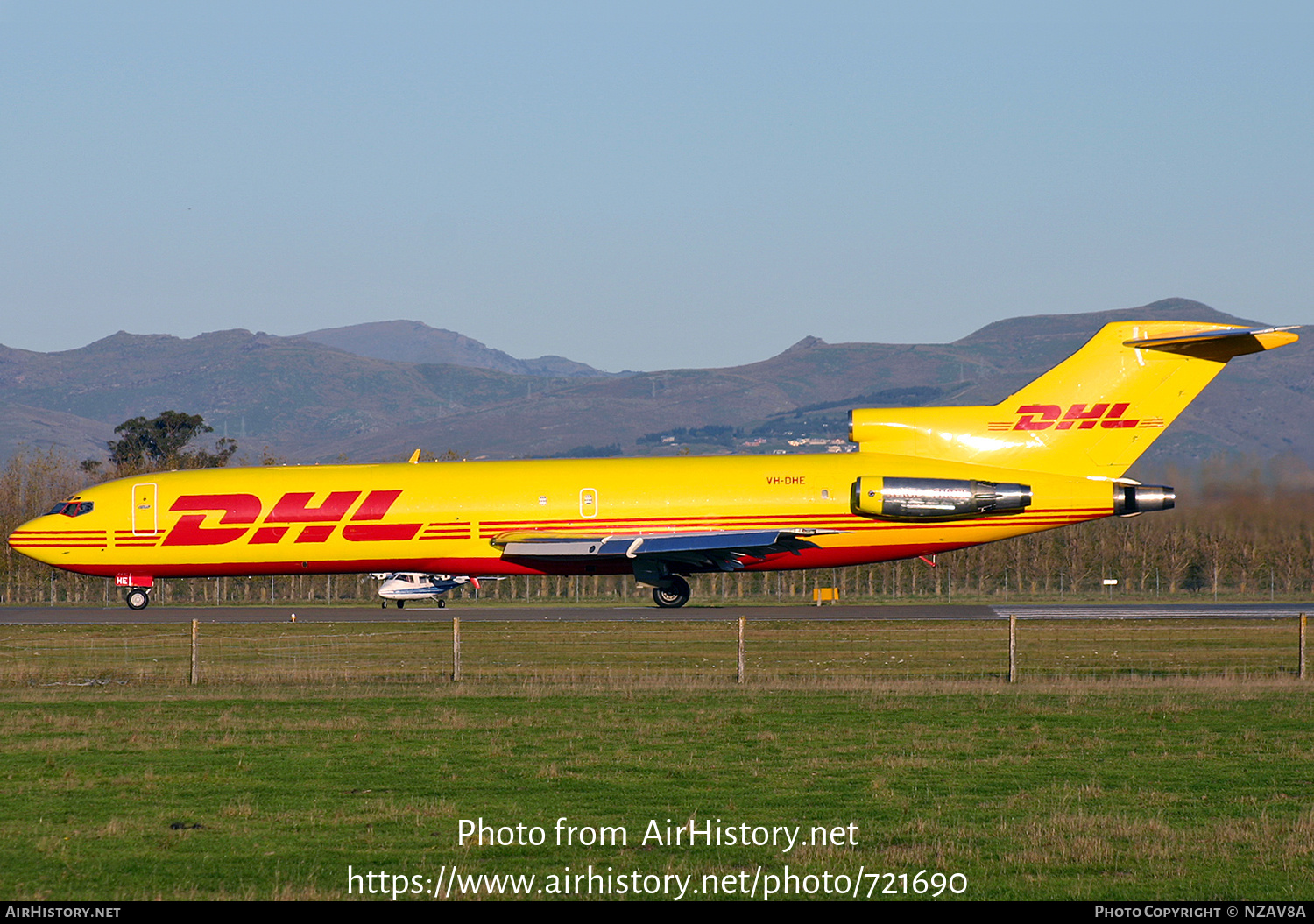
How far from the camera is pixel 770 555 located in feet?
143

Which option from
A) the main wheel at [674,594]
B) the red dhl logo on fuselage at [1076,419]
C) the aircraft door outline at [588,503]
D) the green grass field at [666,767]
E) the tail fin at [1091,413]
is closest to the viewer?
the green grass field at [666,767]

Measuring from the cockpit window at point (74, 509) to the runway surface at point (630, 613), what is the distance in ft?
10.9

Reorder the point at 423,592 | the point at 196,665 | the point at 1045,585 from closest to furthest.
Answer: the point at 196,665, the point at 423,592, the point at 1045,585

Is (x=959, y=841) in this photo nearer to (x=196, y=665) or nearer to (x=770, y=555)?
(x=196, y=665)

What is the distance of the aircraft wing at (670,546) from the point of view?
42.4 metres

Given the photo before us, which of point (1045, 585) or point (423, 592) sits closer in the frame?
point (423, 592)

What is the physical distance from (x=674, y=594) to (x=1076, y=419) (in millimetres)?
13482

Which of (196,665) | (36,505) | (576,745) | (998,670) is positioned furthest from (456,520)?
(36,505)

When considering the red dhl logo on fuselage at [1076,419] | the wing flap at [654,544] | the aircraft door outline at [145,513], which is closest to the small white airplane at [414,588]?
the wing flap at [654,544]

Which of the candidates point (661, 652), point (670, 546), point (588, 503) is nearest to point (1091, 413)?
point (670, 546)

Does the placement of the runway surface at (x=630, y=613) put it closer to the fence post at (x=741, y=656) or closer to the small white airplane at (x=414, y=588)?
the small white airplane at (x=414, y=588)

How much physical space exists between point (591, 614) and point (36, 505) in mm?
47739

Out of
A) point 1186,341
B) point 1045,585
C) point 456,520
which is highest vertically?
point 1186,341

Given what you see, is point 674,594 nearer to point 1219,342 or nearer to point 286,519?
point 286,519
